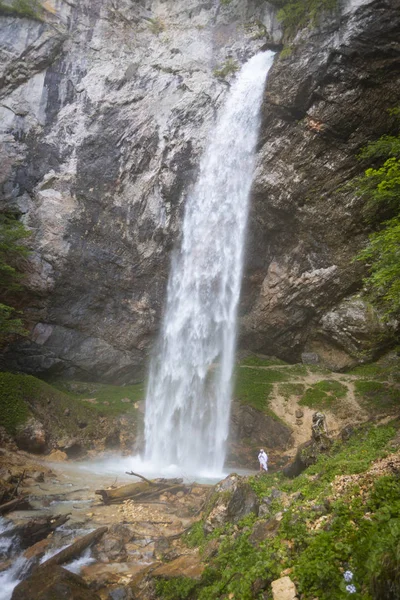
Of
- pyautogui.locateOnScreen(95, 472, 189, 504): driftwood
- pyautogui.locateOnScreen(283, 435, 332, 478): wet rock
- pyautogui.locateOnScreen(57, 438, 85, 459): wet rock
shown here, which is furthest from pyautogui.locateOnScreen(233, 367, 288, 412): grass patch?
pyautogui.locateOnScreen(283, 435, 332, 478): wet rock

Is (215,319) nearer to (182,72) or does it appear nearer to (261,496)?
(261,496)

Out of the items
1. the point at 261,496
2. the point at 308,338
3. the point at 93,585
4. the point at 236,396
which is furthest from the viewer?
the point at 308,338

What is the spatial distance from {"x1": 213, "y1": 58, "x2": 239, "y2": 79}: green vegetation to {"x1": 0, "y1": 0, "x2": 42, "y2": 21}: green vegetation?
1360cm

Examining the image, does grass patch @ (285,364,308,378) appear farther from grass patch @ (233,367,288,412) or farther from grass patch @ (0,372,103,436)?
grass patch @ (0,372,103,436)

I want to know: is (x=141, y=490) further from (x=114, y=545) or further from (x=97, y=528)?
(x=114, y=545)

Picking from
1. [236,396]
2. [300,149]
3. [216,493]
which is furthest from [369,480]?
[300,149]

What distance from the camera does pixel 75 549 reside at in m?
6.88

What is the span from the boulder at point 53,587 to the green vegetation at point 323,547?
4.05 ft

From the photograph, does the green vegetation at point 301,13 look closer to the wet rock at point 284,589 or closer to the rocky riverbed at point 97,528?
the rocky riverbed at point 97,528

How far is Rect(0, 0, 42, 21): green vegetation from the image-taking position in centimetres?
2611

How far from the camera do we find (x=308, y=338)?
22750 millimetres

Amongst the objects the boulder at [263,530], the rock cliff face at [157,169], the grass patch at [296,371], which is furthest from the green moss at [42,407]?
the boulder at [263,530]

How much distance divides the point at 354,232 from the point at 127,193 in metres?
14.1

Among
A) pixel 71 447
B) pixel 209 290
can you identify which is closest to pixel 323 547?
pixel 71 447
